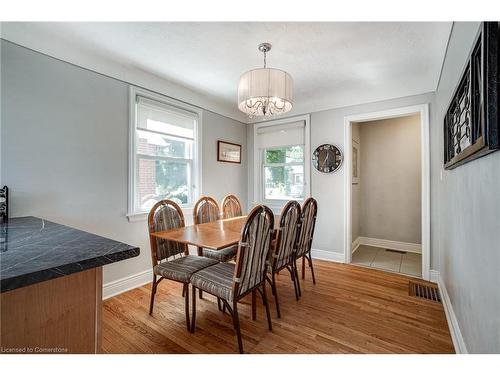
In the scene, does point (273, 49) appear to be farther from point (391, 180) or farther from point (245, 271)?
point (391, 180)

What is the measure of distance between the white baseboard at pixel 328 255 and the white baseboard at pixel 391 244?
3.95 ft

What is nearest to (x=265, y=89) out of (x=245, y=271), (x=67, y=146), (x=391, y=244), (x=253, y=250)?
(x=253, y=250)

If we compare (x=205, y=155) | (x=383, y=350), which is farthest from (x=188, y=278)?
(x=205, y=155)

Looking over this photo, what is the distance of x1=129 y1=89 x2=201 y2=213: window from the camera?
103 inches

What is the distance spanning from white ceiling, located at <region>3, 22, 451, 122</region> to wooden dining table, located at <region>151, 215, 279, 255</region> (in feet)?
5.22

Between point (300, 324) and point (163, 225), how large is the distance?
1.45 metres

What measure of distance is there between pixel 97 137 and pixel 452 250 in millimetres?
3260

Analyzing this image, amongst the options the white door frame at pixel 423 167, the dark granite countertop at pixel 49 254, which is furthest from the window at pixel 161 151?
the white door frame at pixel 423 167

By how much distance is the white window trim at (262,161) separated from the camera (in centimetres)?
362

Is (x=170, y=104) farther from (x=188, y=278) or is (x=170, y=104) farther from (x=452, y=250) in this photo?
(x=452, y=250)

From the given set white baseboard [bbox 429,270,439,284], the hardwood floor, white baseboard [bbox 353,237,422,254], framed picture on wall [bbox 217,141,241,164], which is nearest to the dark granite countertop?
the hardwood floor

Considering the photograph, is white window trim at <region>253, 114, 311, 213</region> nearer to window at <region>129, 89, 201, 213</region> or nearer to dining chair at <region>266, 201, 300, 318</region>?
window at <region>129, 89, 201, 213</region>

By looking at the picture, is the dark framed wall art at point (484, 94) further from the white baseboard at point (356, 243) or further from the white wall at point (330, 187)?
the white baseboard at point (356, 243)

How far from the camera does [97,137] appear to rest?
2.29 metres
